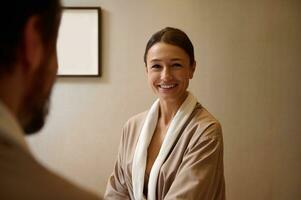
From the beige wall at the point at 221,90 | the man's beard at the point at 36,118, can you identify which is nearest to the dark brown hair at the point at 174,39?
the beige wall at the point at 221,90

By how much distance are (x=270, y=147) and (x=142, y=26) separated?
3.47 feet

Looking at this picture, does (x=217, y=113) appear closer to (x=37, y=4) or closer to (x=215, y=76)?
(x=215, y=76)

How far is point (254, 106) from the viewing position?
228 centimetres

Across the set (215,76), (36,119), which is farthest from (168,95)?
(36,119)

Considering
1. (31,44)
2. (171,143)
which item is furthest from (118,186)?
(31,44)

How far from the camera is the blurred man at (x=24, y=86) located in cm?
45

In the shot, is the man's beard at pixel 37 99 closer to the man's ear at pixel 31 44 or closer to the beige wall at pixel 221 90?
the man's ear at pixel 31 44

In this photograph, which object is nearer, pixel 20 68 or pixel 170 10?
pixel 20 68

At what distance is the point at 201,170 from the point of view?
54.1 inches

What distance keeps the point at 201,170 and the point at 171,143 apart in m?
0.17

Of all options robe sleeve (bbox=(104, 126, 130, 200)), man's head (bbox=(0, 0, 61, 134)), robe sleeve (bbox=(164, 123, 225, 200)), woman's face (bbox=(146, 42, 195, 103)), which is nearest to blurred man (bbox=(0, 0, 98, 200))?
man's head (bbox=(0, 0, 61, 134))

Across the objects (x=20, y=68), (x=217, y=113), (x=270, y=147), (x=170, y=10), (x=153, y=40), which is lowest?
(x=270, y=147)

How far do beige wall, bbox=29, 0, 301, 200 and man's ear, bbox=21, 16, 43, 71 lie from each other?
178cm

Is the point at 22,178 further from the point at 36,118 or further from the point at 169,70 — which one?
the point at 169,70
